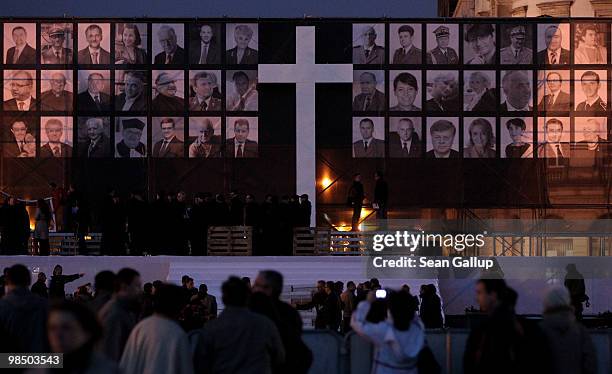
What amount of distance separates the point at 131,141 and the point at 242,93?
3.10 metres

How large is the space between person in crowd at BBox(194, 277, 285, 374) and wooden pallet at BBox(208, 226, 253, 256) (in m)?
19.4

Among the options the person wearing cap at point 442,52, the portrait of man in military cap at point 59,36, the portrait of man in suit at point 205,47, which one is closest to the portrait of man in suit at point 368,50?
the person wearing cap at point 442,52

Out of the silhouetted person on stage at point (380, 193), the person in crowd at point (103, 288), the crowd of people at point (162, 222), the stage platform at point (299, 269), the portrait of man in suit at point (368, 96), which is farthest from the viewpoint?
the portrait of man in suit at point (368, 96)

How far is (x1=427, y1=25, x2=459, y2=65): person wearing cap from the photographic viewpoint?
33250 mm

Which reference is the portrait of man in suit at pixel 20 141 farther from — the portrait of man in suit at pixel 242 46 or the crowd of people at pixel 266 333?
the crowd of people at pixel 266 333

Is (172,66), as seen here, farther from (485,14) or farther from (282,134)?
(485,14)

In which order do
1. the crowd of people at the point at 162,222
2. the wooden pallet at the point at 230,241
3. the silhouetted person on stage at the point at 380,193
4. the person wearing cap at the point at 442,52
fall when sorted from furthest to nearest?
the person wearing cap at the point at 442,52 < the silhouetted person on stage at the point at 380,193 < the wooden pallet at the point at 230,241 < the crowd of people at the point at 162,222

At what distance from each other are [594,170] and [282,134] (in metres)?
8.10

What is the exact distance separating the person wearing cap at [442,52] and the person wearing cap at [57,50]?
929cm

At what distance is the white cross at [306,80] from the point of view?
32.6 m

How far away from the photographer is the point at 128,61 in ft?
109

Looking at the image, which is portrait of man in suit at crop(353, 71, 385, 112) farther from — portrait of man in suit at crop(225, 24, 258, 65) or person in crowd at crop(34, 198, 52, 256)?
person in crowd at crop(34, 198, 52, 256)

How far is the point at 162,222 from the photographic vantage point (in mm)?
27594

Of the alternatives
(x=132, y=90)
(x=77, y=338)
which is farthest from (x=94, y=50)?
(x=77, y=338)
